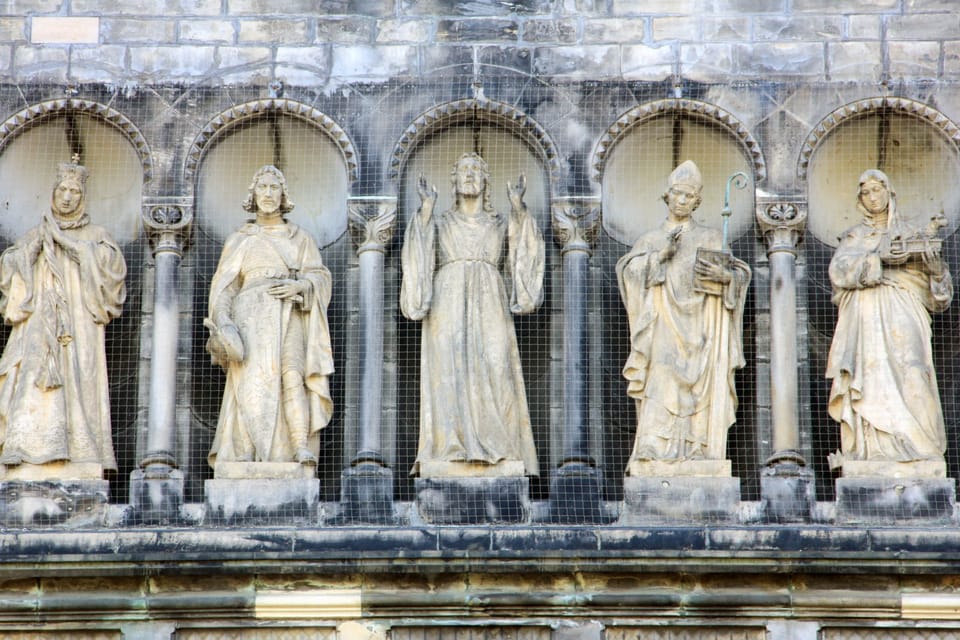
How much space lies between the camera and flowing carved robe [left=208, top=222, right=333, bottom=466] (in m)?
18.8

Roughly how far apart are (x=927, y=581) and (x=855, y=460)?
3.35 ft

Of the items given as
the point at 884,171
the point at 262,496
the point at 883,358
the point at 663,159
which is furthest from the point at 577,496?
the point at 884,171

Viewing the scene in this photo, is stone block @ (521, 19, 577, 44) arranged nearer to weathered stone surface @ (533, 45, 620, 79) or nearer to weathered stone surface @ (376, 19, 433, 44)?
weathered stone surface @ (533, 45, 620, 79)

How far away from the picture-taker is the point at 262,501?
730 inches

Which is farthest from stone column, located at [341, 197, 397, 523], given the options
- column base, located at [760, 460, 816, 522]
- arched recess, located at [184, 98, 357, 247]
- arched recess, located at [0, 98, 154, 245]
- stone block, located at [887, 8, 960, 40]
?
stone block, located at [887, 8, 960, 40]

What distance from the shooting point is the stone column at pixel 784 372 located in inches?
737

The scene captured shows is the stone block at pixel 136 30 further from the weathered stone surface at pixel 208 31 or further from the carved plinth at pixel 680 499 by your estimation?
the carved plinth at pixel 680 499

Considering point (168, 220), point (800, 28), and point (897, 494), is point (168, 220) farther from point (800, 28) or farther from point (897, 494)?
point (897, 494)

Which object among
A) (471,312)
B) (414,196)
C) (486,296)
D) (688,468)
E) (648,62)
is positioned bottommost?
(688,468)

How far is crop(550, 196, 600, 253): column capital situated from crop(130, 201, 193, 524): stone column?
2.53 m

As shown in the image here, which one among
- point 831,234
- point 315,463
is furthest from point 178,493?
point 831,234

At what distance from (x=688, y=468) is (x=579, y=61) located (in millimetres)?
3089

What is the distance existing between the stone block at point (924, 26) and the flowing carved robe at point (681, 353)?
208cm

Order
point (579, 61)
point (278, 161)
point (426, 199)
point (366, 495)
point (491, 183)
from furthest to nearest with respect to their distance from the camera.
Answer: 1. point (278, 161)
2. point (491, 183)
3. point (579, 61)
4. point (426, 199)
5. point (366, 495)
